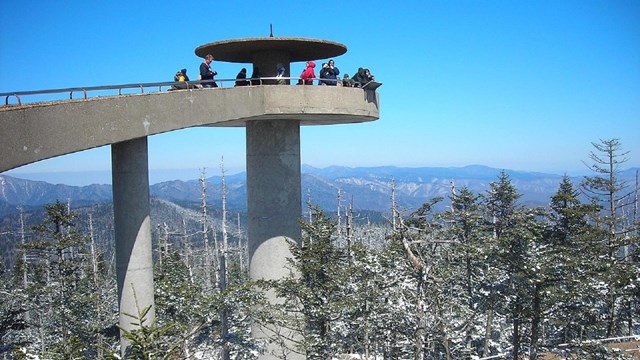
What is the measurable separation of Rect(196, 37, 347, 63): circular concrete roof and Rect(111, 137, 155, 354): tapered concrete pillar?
15.8 feet

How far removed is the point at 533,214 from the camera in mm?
19891

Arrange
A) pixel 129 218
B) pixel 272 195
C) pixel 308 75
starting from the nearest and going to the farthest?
pixel 129 218 < pixel 308 75 < pixel 272 195

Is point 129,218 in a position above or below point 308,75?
below

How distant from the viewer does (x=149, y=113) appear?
10.8 m

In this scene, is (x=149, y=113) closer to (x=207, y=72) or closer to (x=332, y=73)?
(x=207, y=72)

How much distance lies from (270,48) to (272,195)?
15.7ft

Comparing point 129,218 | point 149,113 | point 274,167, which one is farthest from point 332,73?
point 129,218

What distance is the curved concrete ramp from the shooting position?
332 inches


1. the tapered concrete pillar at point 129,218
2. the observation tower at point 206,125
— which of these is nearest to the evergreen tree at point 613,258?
the observation tower at point 206,125

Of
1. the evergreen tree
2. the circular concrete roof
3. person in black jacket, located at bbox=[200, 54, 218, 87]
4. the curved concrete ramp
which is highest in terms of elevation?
the circular concrete roof

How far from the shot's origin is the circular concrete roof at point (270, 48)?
14672 mm

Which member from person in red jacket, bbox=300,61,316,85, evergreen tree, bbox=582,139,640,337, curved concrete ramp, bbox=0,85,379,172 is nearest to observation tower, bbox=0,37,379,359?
curved concrete ramp, bbox=0,85,379,172

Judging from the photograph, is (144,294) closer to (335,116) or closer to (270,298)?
(270,298)

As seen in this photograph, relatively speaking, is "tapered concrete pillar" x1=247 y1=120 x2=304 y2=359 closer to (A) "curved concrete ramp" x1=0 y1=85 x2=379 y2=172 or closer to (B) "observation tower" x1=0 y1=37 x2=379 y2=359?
(B) "observation tower" x1=0 y1=37 x2=379 y2=359
